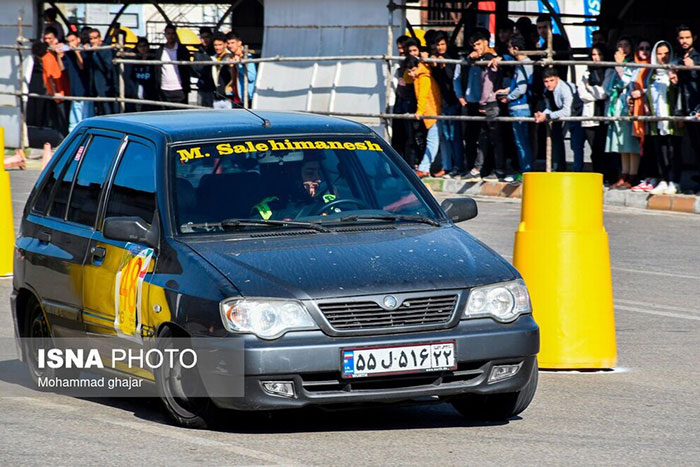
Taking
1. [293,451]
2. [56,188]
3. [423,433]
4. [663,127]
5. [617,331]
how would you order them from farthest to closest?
1. [663,127]
2. [617,331]
3. [56,188]
4. [423,433]
5. [293,451]

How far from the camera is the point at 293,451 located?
6262 mm

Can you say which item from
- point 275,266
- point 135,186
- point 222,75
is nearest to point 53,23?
point 222,75

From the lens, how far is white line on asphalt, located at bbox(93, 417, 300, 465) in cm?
612

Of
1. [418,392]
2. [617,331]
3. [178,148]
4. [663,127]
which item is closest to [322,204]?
[178,148]

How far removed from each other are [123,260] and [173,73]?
17.7m

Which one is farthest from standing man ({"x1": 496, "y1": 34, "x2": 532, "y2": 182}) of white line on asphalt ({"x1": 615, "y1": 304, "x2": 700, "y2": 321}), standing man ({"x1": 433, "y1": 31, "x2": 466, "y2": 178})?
white line on asphalt ({"x1": 615, "y1": 304, "x2": 700, "y2": 321})

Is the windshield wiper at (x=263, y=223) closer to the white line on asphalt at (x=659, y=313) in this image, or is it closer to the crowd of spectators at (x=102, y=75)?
the white line on asphalt at (x=659, y=313)

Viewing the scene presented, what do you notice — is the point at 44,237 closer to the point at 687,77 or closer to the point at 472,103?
the point at 687,77

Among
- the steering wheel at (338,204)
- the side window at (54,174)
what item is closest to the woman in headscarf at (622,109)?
the side window at (54,174)

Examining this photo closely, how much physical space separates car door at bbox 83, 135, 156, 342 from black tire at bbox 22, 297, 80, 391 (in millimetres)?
577

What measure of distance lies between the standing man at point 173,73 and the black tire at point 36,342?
16.6 m

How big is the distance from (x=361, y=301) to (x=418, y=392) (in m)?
0.49

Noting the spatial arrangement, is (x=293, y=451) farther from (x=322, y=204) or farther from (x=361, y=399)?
(x=322, y=204)

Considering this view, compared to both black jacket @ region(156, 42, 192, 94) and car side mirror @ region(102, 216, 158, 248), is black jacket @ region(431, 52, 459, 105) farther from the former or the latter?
car side mirror @ region(102, 216, 158, 248)
